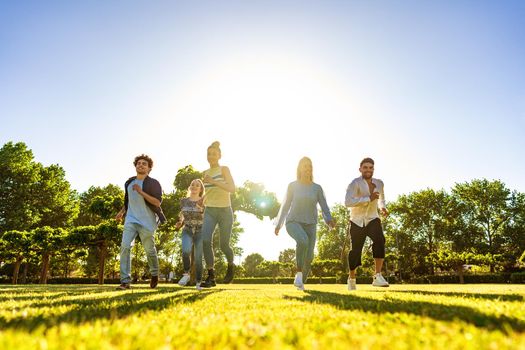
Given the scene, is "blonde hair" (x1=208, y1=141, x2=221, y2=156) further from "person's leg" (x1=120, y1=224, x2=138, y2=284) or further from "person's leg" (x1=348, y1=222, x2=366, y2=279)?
"person's leg" (x1=348, y1=222, x2=366, y2=279)

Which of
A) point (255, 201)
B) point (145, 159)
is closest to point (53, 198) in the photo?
point (255, 201)

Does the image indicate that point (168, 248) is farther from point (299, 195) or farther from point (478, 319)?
point (478, 319)

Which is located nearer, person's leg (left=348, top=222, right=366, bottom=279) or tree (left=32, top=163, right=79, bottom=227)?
person's leg (left=348, top=222, right=366, bottom=279)

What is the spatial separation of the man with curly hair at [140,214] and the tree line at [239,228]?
51.6 feet

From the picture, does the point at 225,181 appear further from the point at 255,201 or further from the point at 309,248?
the point at 255,201

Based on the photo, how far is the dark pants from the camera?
7.89 m

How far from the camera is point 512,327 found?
198 cm

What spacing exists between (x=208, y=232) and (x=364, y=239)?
3.42m

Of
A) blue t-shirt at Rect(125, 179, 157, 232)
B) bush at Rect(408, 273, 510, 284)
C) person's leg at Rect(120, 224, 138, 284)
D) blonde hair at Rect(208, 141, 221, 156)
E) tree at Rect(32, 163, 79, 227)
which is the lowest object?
bush at Rect(408, 273, 510, 284)

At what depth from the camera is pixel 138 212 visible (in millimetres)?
7523

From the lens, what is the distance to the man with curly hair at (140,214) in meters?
7.43

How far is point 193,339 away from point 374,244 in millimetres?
6814

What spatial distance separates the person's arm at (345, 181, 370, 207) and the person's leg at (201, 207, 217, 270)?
2.97 m

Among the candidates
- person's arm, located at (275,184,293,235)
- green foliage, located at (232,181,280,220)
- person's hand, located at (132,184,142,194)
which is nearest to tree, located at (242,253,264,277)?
green foliage, located at (232,181,280,220)
